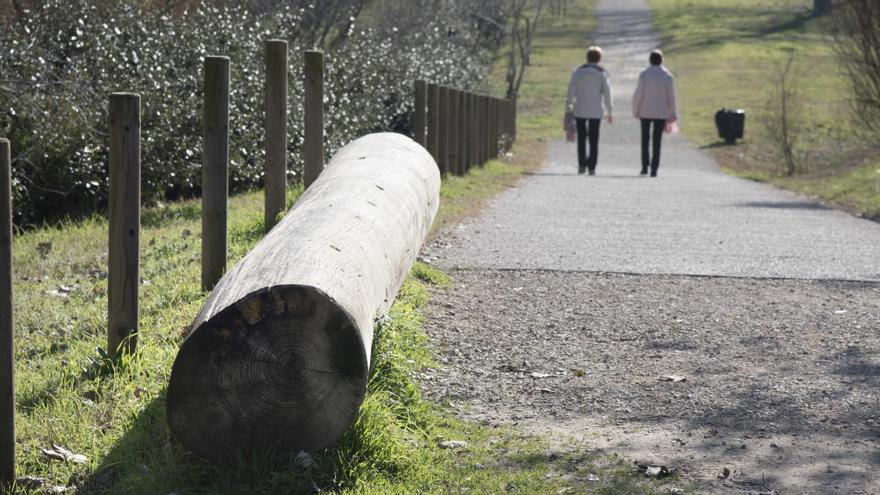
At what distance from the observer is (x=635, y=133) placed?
33.0 metres

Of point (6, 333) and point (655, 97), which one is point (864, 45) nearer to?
point (655, 97)

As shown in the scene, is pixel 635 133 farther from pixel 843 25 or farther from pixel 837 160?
pixel 843 25

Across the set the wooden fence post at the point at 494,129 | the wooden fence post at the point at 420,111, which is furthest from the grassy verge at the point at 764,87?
the wooden fence post at the point at 420,111

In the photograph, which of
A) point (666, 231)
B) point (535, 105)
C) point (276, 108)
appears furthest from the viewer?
point (535, 105)

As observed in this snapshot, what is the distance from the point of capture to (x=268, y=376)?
14.0 feet

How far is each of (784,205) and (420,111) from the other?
450 cm

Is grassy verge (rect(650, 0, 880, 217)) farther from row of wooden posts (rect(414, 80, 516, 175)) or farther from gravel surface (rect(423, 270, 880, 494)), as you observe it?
gravel surface (rect(423, 270, 880, 494))

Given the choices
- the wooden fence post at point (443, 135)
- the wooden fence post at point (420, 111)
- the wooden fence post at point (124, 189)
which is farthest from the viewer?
the wooden fence post at point (443, 135)

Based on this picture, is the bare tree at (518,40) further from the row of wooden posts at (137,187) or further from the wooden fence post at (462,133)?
the row of wooden posts at (137,187)

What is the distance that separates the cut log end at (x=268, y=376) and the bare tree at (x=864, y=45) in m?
13.5

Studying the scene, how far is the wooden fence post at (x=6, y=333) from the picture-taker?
4262mm

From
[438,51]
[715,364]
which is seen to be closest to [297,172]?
[715,364]

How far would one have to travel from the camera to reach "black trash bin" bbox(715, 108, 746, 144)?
98.8 ft

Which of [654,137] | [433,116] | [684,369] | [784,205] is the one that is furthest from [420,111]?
[684,369]
